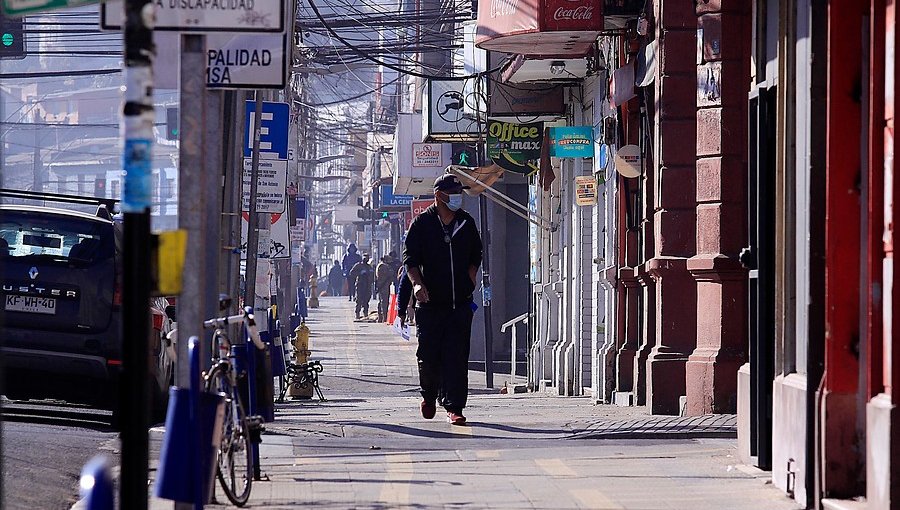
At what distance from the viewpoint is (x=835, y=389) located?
7641 millimetres

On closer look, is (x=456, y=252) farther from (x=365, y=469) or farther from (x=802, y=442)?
(x=802, y=442)

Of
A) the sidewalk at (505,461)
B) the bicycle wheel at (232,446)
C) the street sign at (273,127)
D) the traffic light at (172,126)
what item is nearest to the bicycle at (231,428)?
the bicycle wheel at (232,446)

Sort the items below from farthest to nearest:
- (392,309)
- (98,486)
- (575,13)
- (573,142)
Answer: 1. (392,309)
2. (573,142)
3. (575,13)
4. (98,486)

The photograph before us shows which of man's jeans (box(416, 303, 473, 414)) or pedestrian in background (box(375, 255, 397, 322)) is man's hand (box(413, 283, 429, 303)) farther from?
pedestrian in background (box(375, 255, 397, 322))

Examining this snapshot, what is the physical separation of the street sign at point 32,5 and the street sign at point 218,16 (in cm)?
112

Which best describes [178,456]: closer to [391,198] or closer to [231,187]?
[231,187]

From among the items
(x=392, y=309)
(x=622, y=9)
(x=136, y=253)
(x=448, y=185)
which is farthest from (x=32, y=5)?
(x=392, y=309)

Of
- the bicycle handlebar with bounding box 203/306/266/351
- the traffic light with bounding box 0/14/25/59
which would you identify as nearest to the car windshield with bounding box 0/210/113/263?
the bicycle handlebar with bounding box 203/306/266/351

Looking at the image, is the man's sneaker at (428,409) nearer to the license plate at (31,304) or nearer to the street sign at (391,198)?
the license plate at (31,304)

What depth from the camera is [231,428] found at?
793 cm

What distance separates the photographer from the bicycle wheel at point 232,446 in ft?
25.5

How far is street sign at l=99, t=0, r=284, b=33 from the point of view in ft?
22.5

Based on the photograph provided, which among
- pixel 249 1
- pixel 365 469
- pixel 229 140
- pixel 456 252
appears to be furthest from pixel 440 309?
pixel 249 1

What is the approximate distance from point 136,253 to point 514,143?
21148mm
